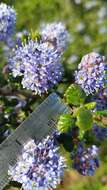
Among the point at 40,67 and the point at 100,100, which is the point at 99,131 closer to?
the point at 100,100

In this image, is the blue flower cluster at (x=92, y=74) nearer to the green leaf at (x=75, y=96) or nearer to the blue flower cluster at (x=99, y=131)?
the green leaf at (x=75, y=96)

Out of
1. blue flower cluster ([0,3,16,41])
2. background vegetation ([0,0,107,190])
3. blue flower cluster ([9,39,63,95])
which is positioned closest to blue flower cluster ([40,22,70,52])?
blue flower cluster ([0,3,16,41])

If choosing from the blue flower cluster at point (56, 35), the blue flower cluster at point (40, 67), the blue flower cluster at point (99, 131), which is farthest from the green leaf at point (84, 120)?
the blue flower cluster at point (56, 35)

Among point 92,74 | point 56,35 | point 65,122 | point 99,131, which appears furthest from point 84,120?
point 56,35

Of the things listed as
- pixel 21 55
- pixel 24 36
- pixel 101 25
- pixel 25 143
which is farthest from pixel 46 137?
pixel 101 25

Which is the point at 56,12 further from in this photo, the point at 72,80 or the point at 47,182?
the point at 47,182
